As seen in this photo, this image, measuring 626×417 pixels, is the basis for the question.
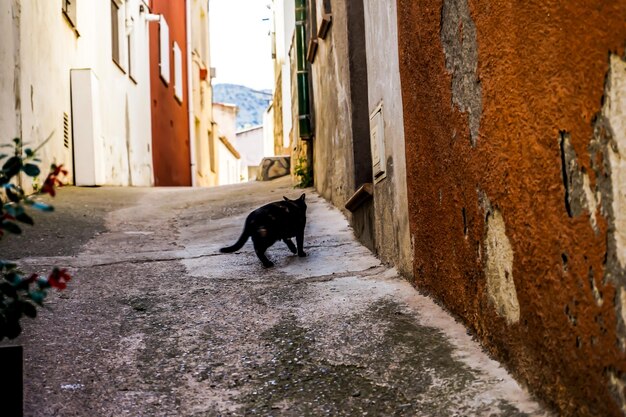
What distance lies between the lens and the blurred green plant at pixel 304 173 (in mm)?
9336

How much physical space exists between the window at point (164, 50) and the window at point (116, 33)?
11.1 feet

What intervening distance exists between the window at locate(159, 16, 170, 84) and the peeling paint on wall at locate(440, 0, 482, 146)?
15464 mm

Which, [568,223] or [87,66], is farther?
[87,66]

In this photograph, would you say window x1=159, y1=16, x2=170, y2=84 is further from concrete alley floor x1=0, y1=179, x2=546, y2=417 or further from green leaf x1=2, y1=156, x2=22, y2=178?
green leaf x1=2, y1=156, x2=22, y2=178

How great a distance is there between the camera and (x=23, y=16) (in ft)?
28.7

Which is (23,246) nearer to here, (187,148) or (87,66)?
(87,66)

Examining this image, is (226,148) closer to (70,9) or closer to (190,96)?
(190,96)

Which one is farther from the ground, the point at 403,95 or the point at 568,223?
the point at 403,95

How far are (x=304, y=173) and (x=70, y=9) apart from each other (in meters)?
4.49

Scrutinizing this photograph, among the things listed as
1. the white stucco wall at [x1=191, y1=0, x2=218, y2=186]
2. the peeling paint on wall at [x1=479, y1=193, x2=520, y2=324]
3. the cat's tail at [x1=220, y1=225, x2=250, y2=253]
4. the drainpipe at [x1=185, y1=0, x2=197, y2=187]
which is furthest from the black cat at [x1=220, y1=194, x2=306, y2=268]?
the white stucco wall at [x1=191, y1=0, x2=218, y2=186]

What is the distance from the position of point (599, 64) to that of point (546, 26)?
1.07ft

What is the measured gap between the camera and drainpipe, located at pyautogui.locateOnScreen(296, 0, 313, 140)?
29.3 feet

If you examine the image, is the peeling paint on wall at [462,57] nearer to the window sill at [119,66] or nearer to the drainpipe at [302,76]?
the drainpipe at [302,76]

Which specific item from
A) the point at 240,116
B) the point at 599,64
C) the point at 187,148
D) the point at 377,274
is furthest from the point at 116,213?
the point at 240,116
